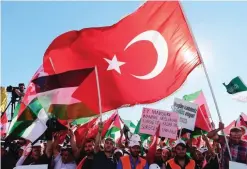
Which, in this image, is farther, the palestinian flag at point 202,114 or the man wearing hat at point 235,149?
the palestinian flag at point 202,114

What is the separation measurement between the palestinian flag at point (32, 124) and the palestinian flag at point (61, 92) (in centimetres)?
112

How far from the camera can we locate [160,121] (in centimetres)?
977

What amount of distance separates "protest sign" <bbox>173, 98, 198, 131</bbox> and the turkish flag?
2.35 metres

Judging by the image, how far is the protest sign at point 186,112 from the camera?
9.80 m

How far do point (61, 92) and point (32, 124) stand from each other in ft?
7.03

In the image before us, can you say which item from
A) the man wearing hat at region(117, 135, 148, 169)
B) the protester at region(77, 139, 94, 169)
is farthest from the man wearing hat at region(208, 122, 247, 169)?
the protester at region(77, 139, 94, 169)

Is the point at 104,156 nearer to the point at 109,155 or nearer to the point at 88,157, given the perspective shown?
the point at 109,155

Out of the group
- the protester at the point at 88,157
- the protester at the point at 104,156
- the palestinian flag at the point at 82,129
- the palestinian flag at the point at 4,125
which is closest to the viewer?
the protester at the point at 104,156

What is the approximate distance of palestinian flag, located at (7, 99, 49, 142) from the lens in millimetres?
8930

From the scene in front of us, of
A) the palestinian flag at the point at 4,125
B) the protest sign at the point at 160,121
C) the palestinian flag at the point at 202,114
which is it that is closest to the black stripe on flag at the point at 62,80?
the protest sign at the point at 160,121

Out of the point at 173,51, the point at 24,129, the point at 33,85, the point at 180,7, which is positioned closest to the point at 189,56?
the point at 173,51

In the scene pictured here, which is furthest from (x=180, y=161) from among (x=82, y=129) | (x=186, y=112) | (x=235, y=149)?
(x=82, y=129)

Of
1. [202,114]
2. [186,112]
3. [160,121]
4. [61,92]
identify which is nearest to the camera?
[61,92]

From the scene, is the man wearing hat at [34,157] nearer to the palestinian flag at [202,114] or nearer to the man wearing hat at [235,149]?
the man wearing hat at [235,149]
